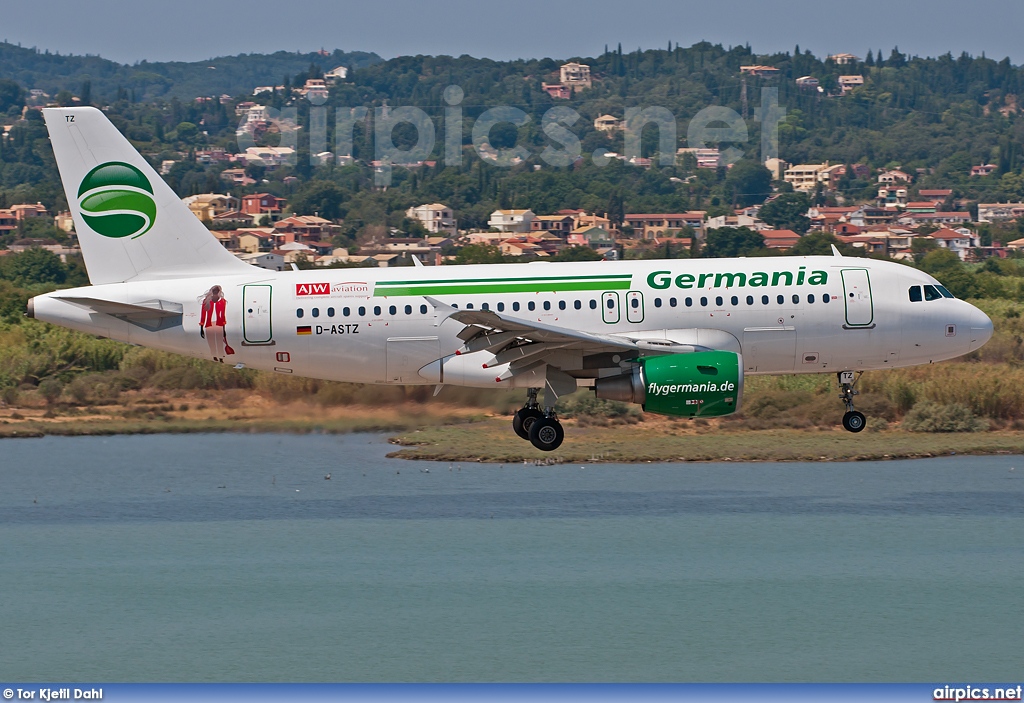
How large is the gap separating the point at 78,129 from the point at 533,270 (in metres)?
13.0

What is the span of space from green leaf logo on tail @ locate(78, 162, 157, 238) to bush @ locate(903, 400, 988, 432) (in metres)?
36.3

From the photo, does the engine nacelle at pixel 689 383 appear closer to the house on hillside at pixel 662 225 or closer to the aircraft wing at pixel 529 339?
the aircraft wing at pixel 529 339

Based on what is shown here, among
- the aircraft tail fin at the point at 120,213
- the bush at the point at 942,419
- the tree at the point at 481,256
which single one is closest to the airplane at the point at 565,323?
the aircraft tail fin at the point at 120,213

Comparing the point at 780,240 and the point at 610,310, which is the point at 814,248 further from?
the point at 610,310

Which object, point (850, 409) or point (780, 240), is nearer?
point (850, 409)

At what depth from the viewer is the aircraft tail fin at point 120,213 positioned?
41.0 metres

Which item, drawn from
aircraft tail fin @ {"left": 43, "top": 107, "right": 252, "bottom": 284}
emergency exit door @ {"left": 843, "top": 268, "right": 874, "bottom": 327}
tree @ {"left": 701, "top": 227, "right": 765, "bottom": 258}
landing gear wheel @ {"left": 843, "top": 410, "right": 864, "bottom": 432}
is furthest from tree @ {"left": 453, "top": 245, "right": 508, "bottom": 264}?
emergency exit door @ {"left": 843, "top": 268, "right": 874, "bottom": 327}

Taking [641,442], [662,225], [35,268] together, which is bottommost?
[641,442]

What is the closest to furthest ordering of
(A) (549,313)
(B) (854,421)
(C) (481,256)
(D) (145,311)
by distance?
(A) (549,313), (D) (145,311), (B) (854,421), (C) (481,256)

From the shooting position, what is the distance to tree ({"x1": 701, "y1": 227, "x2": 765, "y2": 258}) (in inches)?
4787

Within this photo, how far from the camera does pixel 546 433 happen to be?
39438 millimetres

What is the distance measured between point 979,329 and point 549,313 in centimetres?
1124

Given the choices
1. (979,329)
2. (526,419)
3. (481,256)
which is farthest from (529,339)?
(481,256)

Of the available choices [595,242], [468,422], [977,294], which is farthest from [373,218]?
[468,422]
